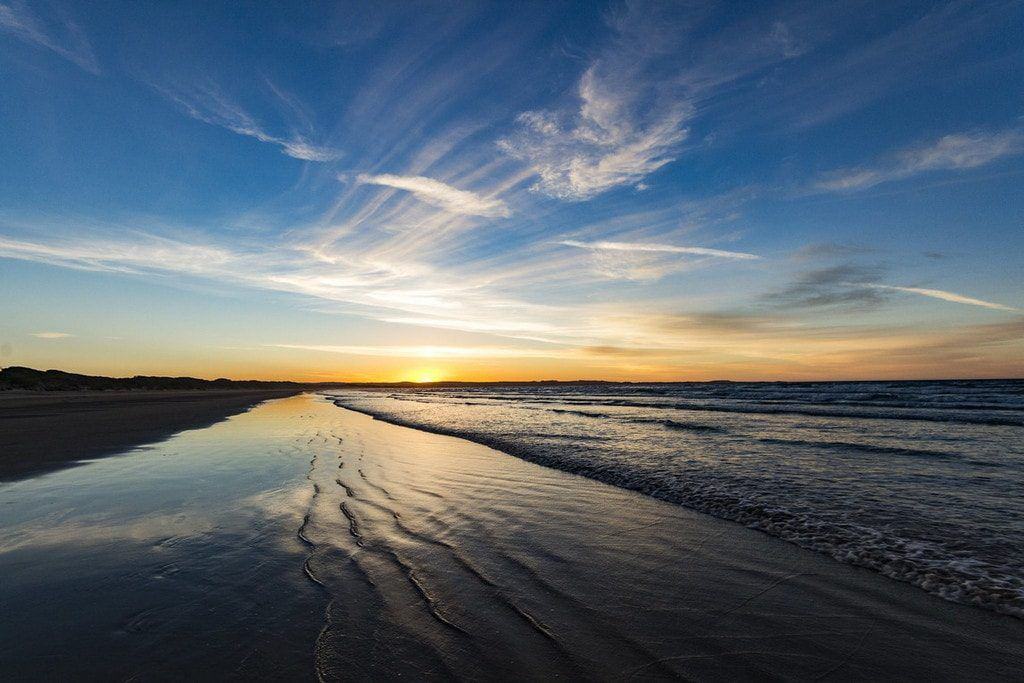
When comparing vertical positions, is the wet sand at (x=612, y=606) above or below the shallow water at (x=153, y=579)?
below

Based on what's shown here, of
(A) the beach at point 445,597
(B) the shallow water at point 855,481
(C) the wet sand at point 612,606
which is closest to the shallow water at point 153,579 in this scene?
(A) the beach at point 445,597

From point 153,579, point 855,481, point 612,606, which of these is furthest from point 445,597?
A: point 855,481

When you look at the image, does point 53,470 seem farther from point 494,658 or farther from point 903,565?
point 903,565

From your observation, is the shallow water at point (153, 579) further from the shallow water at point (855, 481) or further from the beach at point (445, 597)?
the shallow water at point (855, 481)

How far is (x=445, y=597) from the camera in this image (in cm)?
508

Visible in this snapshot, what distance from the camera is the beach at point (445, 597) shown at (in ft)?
12.8

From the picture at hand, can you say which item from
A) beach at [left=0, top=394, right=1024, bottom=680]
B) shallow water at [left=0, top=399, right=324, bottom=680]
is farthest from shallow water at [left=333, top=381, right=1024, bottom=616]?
shallow water at [left=0, top=399, right=324, bottom=680]

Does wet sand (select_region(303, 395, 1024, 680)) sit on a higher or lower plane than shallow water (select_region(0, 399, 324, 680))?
lower

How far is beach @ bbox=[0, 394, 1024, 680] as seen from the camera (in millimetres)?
3895

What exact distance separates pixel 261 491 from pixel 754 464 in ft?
42.2

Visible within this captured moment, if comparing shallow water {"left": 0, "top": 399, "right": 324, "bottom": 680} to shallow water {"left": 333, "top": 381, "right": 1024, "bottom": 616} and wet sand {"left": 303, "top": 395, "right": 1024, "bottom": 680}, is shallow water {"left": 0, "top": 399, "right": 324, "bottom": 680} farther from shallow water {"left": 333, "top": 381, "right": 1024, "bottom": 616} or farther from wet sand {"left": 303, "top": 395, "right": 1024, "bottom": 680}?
shallow water {"left": 333, "top": 381, "right": 1024, "bottom": 616}

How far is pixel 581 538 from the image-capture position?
7230mm

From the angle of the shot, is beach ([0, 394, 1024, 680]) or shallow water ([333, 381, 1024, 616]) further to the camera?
shallow water ([333, 381, 1024, 616])

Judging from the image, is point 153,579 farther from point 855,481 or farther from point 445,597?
point 855,481
